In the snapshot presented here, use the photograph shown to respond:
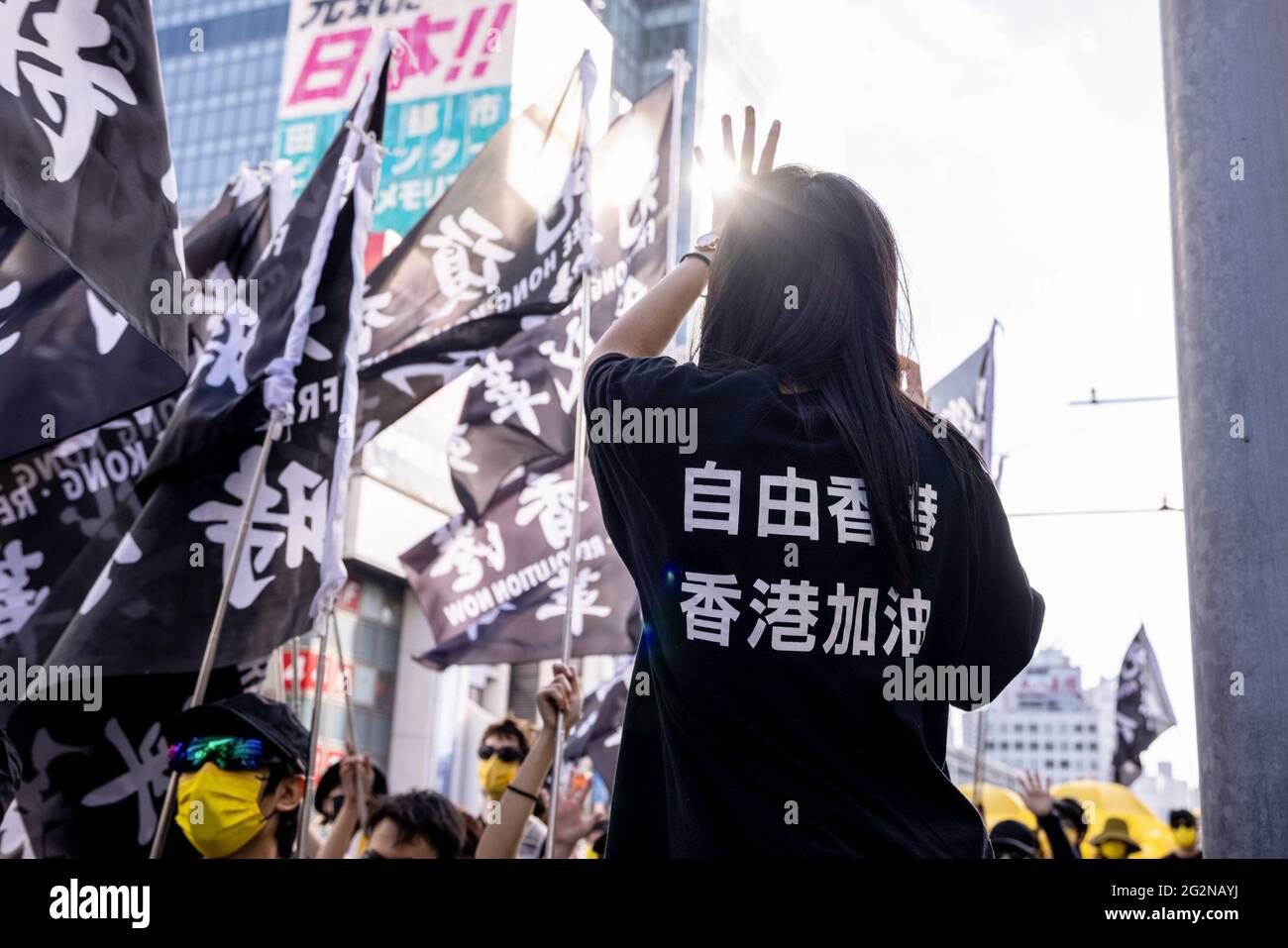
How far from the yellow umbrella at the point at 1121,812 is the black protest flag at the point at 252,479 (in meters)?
8.83

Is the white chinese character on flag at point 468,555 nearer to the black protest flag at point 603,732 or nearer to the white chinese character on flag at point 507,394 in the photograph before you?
the white chinese character on flag at point 507,394

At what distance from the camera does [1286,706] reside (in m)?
2.30

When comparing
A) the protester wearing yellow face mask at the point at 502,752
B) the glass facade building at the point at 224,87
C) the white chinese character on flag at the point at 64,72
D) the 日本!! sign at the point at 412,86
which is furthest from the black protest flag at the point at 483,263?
the glass facade building at the point at 224,87

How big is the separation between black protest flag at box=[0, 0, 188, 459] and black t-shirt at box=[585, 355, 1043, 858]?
96.7 inches

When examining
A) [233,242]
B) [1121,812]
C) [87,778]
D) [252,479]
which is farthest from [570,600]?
[1121,812]

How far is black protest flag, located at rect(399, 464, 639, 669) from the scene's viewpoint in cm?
805

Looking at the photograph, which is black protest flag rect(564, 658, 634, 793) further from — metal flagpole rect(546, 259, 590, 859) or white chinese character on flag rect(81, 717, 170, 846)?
white chinese character on flag rect(81, 717, 170, 846)

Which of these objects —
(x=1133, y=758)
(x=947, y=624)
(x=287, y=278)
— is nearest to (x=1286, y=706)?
(x=947, y=624)

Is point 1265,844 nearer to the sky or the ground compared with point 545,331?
nearer to the ground

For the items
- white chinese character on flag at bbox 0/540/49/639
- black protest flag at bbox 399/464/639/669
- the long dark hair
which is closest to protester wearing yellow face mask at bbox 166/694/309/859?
white chinese character on flag at bbox 0/540/49/639

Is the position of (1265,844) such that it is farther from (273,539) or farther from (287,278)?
(287,278)

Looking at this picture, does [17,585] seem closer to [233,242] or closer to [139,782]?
[139,782]

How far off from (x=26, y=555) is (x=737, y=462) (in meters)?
5.13

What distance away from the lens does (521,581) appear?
8.17 metres
